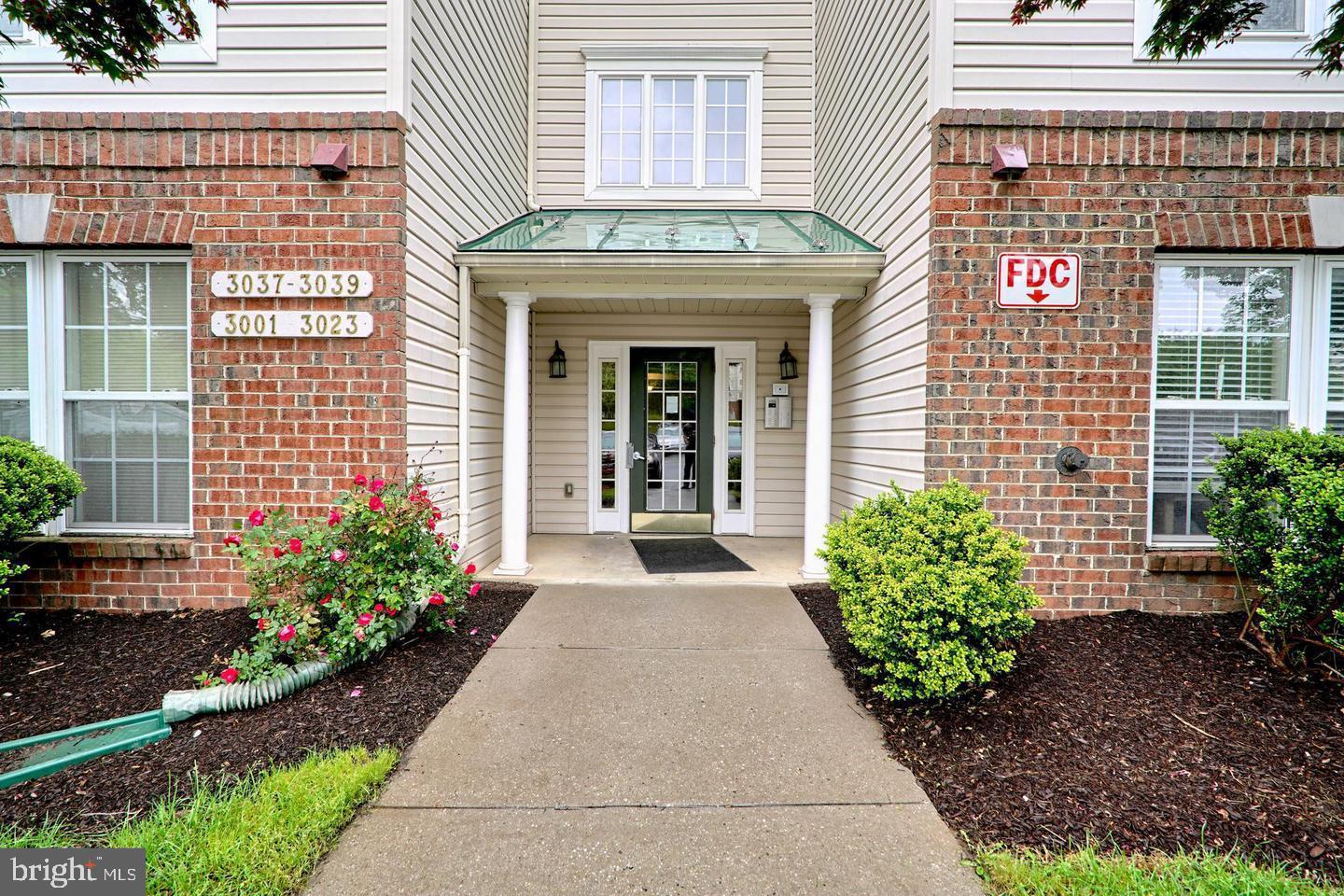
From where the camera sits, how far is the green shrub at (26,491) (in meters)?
3.30

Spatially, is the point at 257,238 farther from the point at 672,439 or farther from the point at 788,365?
the point at 788,365

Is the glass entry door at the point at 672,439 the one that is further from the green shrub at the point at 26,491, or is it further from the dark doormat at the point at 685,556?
the green shrub at the point at 26,491

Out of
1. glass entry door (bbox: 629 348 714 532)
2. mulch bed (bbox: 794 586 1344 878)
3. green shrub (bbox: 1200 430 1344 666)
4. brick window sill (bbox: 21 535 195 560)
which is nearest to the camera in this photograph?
mulch bed (bbox: 794 586 1344 878)

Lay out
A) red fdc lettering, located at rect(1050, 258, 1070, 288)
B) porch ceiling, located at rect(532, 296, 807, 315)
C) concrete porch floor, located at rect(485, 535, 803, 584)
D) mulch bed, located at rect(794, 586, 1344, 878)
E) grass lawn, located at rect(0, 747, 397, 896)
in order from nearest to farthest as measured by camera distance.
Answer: grass lawn, located at rect(0, 747, 397, 896) < mulch bed, located at rect(794, 586, 1344, 878) < red fdc lettering, located at rect(1050, 258, 1070, 288) < concrete porch floor, located at rect(485, 535, 803, 584) < porch ceiling, located at rect(532, 296, 807, 315)

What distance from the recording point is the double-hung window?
401 cm

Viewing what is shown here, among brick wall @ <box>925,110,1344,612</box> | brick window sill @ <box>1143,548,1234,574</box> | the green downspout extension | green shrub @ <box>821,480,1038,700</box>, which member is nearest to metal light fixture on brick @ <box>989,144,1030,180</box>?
brick wall @ <box>925,110,1344,612</box>

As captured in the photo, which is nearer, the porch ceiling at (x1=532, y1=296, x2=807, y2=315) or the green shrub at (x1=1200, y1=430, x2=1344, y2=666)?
the green shrub at (x1=1200, y1=430, x2=1344, y2=666)

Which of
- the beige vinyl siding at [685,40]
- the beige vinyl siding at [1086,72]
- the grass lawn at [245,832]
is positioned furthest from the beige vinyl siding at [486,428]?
the beige vinyl siding at [1086,72]

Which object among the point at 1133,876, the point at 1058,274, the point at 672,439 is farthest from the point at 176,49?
the point at 1133,876

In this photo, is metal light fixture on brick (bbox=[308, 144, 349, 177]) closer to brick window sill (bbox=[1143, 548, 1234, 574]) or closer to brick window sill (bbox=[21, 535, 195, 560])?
brick window sill (bbox=[21, 535, 195, 560])

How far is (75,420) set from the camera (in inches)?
161

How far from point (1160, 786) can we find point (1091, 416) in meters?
2.31

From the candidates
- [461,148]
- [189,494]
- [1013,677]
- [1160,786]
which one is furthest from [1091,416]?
[189,494]

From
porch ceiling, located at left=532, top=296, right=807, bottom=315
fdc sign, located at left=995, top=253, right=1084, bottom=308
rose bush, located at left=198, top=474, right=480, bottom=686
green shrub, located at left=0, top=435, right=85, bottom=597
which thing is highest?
porch ceiling, located at left=532, top=296, right=807, bottom=315
